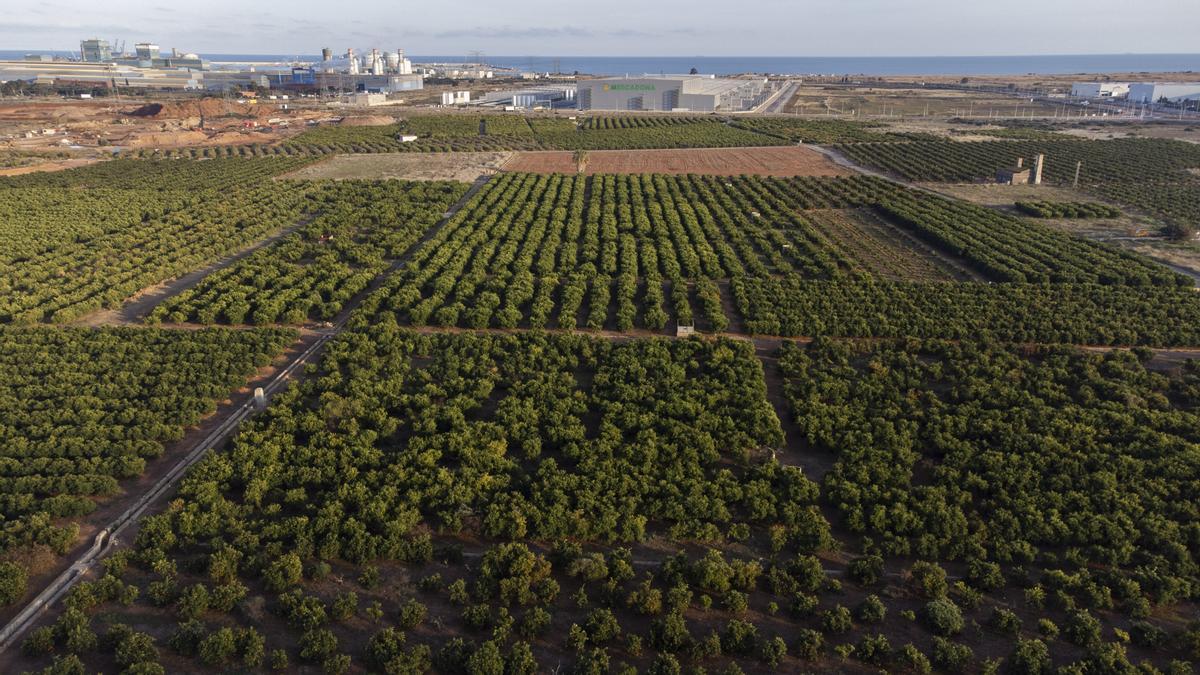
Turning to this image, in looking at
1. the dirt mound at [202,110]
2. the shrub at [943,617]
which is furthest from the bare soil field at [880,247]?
the dirt mound at [202,110]

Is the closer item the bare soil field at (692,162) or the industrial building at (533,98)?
the bare soil field at (692,162)

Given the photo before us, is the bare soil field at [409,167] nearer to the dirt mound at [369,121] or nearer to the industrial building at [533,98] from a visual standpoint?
the dirt mound at [369,121]

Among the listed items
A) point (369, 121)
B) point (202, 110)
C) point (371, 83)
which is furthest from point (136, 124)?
point (371, 83)

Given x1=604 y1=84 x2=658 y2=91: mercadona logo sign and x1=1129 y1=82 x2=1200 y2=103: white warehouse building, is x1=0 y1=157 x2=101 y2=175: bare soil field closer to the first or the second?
x1=604 y1=84 x2=658 y2=91: mercadona logo sign

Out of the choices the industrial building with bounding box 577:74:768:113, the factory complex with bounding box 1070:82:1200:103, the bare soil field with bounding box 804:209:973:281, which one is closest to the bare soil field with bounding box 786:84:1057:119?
the factory complex with bounding box 1070:82:1200:103

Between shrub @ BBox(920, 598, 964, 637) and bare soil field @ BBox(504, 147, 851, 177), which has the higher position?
bare soil field @ BBox(504, 147, 851, 177)

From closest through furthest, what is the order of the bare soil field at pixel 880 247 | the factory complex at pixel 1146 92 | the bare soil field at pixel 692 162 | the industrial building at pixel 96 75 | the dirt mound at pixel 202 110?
the bare soil field at pixel 880 247, the bare soil field at pixel 692 162, the dirt mound at pixel 202 110, the factory complex at pixel 1146 92, the industrial building at pixel 96 75

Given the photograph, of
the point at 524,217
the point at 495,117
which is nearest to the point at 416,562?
the point at 524,217
